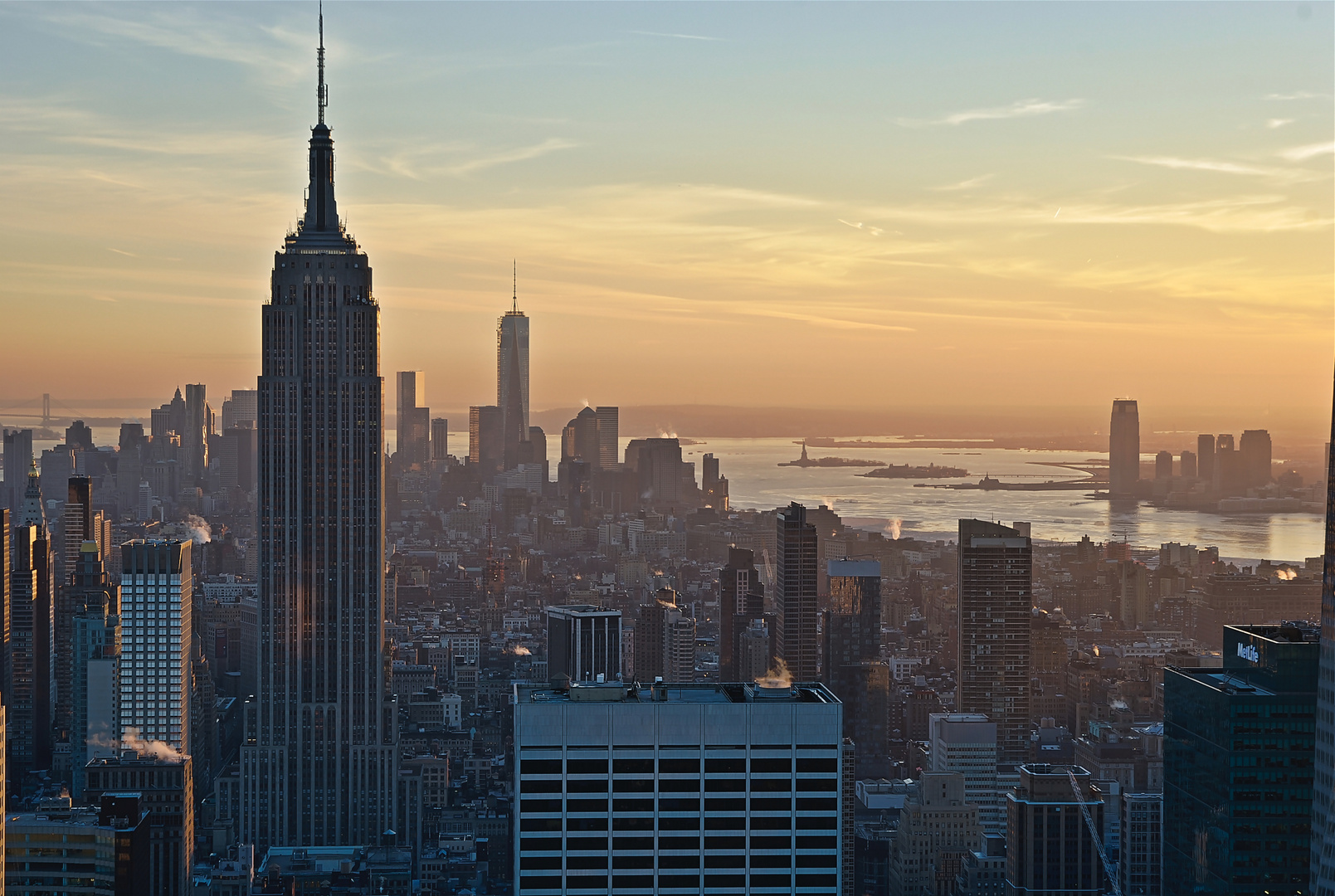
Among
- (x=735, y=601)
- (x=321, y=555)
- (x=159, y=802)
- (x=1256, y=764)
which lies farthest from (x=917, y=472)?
(x=1256, y=764)

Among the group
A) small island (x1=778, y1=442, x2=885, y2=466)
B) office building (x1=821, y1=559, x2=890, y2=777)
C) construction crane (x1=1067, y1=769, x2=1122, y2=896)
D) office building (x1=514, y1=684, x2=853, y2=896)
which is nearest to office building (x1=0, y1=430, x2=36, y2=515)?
small island (x1=778, y1=442, x2=885, y2=466)

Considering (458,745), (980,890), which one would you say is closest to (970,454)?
(980,890)

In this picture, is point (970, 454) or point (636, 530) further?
point (636, 530)

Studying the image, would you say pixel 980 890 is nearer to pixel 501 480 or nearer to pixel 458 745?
pixel 458 745

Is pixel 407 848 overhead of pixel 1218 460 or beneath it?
beneath

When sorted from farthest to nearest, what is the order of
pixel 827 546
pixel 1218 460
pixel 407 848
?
pixel 827 546
pixel 407 848
pixel 1218 460

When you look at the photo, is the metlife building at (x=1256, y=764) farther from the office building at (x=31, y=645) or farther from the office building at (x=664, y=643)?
the office building at (x=31, y=645)

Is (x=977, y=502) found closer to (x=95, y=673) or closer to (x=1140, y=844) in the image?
(x=1140, y=844)
